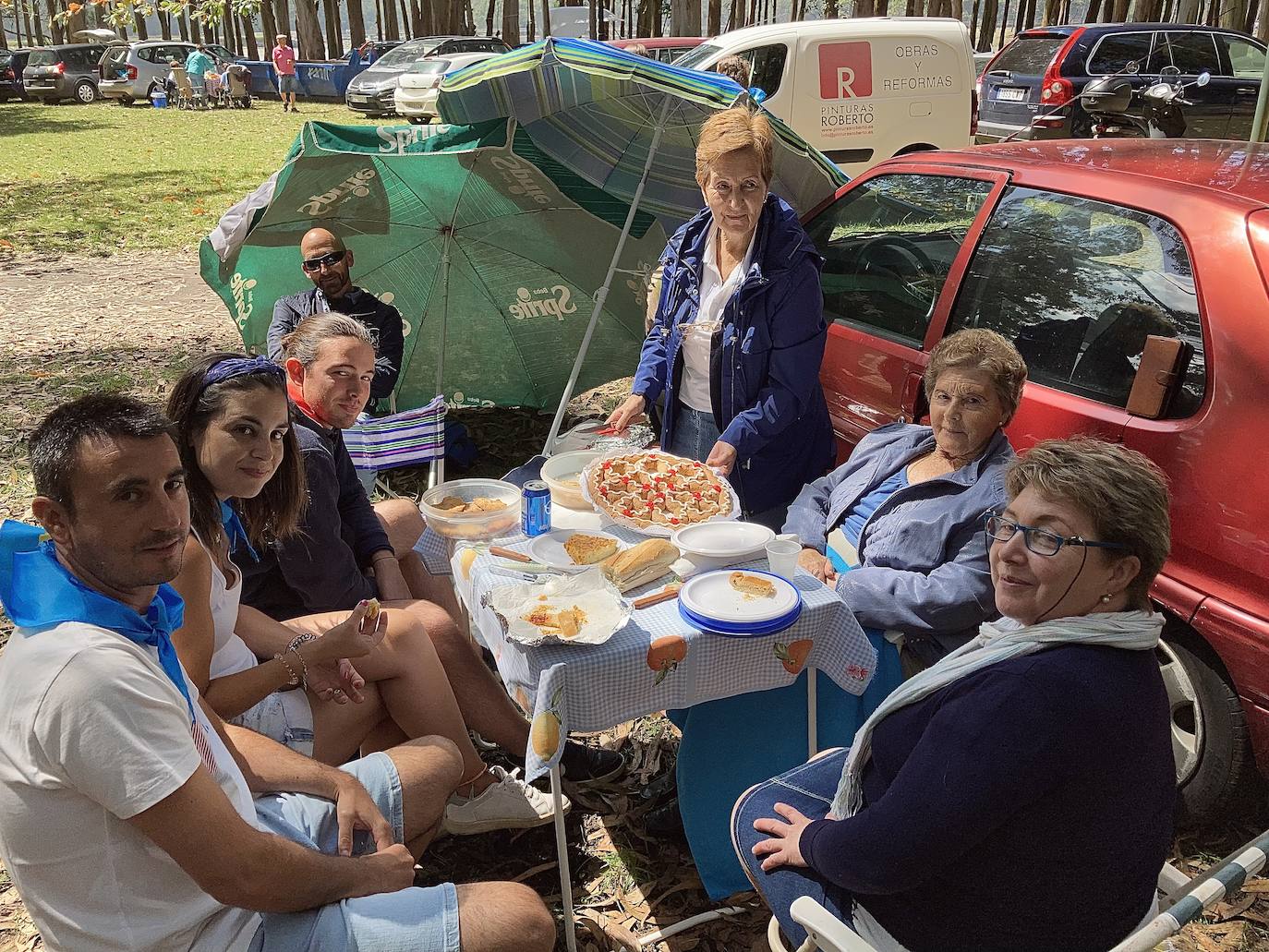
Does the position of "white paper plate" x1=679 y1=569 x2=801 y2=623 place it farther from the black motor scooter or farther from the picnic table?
the black motor scooter

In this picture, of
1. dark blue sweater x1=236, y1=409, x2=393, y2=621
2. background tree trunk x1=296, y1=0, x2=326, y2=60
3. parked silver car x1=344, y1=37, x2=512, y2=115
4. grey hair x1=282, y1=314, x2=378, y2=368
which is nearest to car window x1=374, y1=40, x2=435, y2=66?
parked silver car x1=344, y1=37, x2=512, y2=115

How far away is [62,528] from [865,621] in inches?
80.3

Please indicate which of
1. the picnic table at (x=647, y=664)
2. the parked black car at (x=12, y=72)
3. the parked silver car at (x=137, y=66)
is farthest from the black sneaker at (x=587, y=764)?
the parked black car at (x=12, y=72)

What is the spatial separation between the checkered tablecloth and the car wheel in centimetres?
106

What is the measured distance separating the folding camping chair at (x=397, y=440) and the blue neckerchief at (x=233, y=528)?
184 centimetres

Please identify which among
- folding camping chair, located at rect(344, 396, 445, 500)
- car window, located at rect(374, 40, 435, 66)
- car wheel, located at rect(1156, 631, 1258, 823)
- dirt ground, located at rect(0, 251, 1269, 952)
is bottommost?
dirt ground, located at rect(0, 251, 1269, 952)

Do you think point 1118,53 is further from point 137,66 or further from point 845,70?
point 137,66

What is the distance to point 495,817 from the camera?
9.80 feet

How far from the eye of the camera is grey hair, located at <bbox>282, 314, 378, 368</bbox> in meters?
3.13

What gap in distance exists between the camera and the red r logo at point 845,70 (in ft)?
34.9

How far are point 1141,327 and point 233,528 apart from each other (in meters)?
2.82

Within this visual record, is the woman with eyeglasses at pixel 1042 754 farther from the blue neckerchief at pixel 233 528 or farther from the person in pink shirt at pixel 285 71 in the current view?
the person in pink shirt at pixel 285 71

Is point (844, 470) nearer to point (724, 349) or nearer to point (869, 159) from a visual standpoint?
point (724, 349)

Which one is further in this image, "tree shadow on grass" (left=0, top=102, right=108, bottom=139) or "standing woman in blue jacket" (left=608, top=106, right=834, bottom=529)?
"tree shadow on grass" (left=0, top=102, right=108, bottom=139)
